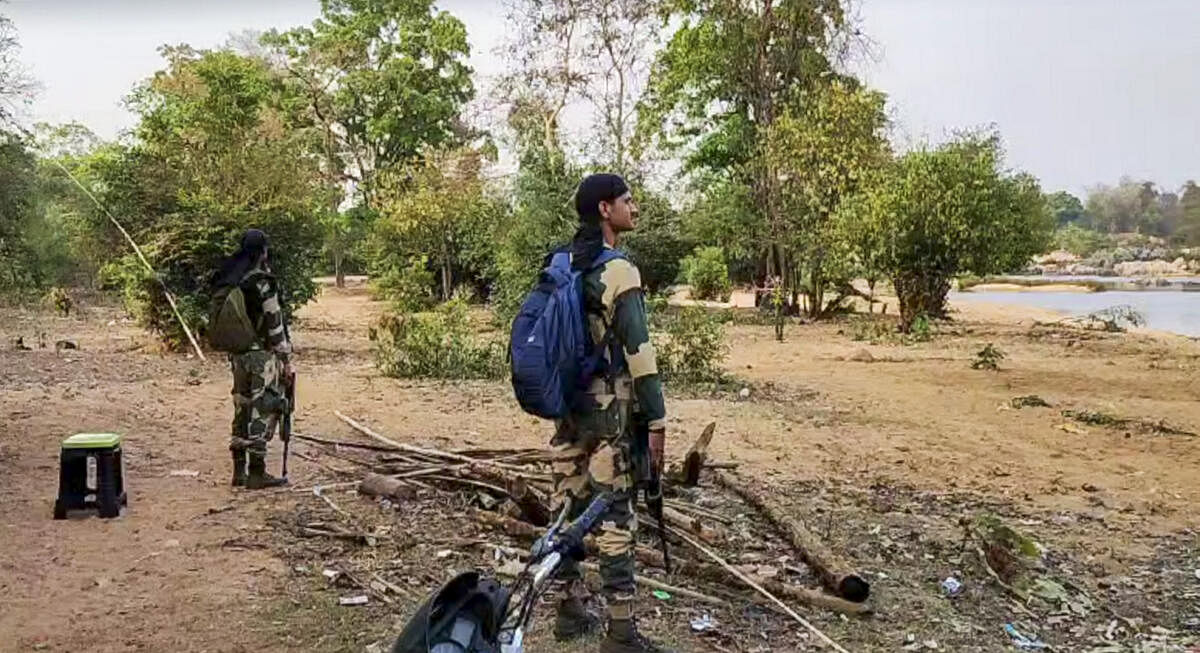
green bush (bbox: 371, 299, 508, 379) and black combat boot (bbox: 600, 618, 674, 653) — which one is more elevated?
green bush (bbox: 371, 299, 508, 379)

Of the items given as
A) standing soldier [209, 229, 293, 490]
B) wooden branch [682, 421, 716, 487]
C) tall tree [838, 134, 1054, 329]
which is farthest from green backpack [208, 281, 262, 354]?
tall tree [838, 134, 1054, 329]

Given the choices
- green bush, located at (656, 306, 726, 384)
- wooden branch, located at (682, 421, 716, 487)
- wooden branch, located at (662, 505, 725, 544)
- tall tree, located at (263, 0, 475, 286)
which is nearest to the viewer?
wooden branch, located at (662, 505, 725, 544)

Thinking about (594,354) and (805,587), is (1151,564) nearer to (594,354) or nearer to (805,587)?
(805,587)

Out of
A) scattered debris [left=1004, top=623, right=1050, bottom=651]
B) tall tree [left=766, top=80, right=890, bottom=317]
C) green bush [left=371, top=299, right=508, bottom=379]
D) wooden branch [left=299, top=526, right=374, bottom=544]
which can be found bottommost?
scattered debris [left=1004, top=623, right=1050, bottom=651]

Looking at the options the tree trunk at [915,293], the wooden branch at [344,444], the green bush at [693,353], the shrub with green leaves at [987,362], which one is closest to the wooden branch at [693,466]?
the wooden branch at [344,444]

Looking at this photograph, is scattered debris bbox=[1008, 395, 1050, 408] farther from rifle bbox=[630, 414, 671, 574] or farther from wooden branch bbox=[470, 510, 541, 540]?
rifle bbox=[630, 414, 671, 574]

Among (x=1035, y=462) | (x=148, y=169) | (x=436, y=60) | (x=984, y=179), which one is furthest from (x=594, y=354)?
(x=436, y=60)

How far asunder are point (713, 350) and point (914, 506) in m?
6.12

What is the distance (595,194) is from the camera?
4.12 metres

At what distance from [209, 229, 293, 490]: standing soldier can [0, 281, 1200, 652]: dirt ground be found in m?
0.33

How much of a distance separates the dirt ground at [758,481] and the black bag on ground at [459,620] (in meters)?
1.76

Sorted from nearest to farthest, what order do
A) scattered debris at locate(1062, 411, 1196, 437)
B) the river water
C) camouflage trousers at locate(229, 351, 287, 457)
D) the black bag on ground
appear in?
the black bag on ground < camouflage trousers at locate(229, 351, 287, 457) < scattered debris at locate(1062, 411, 1196, 437) < the river water

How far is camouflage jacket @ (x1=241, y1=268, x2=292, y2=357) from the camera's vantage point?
6609 millimetres

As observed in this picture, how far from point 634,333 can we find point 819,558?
1832mm
